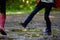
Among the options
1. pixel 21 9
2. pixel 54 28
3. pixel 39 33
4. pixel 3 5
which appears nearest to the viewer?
pixel 3 5

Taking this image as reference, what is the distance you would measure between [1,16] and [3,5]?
310 mm

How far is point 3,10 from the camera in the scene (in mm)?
8141

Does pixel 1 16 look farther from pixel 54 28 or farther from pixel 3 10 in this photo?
pixel 54 28

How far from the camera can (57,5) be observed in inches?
332

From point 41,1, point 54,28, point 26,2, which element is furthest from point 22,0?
point 41,1

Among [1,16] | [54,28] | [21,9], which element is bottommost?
[21,9]

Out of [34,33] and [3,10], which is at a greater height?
[3,10]

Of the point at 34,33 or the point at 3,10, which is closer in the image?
the point at 3,10

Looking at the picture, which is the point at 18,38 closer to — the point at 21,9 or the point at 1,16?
the point at 1,16

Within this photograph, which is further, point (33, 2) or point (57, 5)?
point (33, 2)

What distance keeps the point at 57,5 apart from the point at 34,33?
1.22m

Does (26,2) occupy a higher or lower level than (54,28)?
lower

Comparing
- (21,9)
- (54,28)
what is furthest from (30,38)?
(21,9)

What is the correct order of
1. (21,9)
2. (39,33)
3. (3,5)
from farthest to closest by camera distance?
(21,9) < (39,33) < (3,5)
